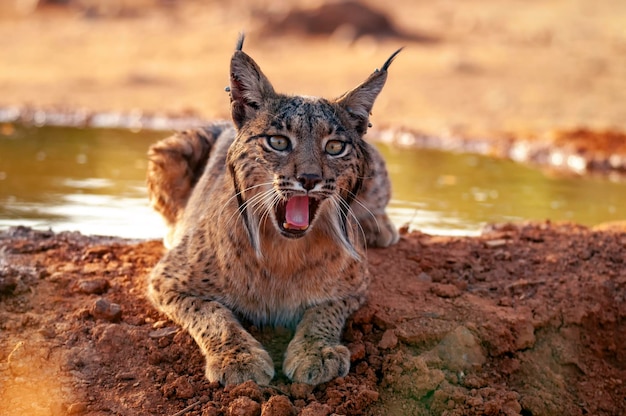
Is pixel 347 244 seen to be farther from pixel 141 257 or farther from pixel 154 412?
pixel 141 257

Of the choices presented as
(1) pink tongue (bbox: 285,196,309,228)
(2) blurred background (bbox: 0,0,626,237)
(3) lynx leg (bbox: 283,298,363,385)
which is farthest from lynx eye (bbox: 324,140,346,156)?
(2) blurred background (bbox: 0,0,626,237)

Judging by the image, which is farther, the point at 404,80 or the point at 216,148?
the point at 404,80

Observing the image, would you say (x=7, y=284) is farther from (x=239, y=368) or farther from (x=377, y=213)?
(x=377, y=213)

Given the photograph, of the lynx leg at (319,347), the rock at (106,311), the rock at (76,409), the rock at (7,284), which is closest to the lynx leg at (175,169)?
the rock at (7,284)

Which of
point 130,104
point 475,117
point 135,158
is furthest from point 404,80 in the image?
point 135,158

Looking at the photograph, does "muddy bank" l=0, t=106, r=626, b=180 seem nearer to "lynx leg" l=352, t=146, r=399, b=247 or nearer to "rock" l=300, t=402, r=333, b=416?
"lynx leg" l=352, t=146, r=399, b=247

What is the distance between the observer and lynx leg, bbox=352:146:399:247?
6.82 meters

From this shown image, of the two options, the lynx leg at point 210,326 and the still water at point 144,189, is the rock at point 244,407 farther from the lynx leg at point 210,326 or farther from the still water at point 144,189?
the still water at point 144,189

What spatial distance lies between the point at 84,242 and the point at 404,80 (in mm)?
12506

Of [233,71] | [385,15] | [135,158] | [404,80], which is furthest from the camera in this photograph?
[385,15]

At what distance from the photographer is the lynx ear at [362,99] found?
202 inches

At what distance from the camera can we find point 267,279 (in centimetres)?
523

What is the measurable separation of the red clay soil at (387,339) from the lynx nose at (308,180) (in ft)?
3.38

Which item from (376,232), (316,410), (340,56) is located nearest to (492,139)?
(340,56)
